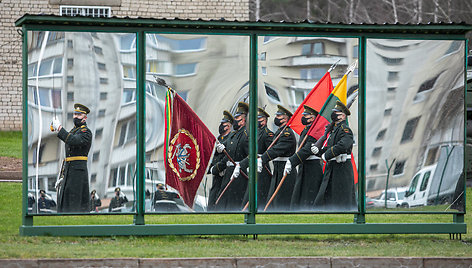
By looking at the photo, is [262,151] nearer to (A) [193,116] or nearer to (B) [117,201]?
(A) [193,116]

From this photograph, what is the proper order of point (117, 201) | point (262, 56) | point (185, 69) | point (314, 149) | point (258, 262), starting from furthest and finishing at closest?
point (314, 149), point (262, 56), point (185, 69), point (117, 201), point (258, 262)

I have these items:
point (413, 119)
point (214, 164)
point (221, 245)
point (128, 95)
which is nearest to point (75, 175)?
point (128, 95)

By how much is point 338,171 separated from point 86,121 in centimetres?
342

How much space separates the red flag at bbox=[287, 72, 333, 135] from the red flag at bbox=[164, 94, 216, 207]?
1.12 m

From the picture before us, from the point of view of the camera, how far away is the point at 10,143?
25.5 meters

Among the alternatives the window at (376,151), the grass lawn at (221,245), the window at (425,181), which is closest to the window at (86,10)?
the grass lawn at (221,245)

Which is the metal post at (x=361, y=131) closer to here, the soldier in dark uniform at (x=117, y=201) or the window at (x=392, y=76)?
the window at (x=392, y=76)

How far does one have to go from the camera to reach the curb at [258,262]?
9.62m

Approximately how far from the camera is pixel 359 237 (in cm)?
1256

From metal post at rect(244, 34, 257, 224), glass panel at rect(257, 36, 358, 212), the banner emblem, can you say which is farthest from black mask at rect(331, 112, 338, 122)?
the banner emblem

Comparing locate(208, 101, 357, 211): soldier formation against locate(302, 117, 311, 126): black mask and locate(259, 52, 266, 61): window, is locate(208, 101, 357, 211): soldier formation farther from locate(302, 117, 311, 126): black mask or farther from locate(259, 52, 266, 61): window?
locate(259, 52, 266, 61): window

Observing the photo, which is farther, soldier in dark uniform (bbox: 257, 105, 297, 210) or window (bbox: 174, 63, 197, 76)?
soldier in dark uniform (bbox: 257, 105, 297, 210)

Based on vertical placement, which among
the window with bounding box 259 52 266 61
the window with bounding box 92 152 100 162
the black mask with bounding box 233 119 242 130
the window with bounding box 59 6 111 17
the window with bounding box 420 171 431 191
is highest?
the window with bounding box 59 6 111 17

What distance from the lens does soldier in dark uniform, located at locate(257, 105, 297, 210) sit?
12.0 meters
